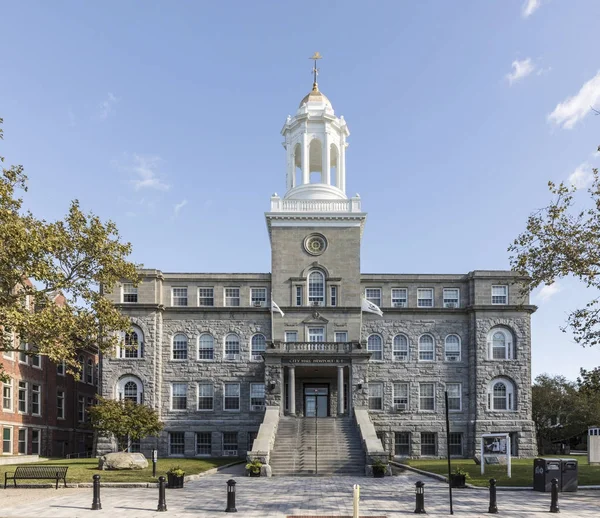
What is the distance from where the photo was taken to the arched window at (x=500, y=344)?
4869 centimetres

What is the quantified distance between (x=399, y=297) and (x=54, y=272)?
1144 inches

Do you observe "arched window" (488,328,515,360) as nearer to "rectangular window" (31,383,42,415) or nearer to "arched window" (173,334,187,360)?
"arched window" (173,334,187,360)

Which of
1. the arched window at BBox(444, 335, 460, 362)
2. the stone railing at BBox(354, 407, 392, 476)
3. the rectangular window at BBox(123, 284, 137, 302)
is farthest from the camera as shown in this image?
the arched window at BBox(444, 335, 460, 362)

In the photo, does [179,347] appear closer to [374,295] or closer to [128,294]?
[128,294]

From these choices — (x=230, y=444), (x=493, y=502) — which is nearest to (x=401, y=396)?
(x=230, y=444)

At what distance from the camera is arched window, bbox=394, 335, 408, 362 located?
49594 millimetres

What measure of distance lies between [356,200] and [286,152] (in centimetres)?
707

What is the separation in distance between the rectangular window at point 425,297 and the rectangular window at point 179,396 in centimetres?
1762

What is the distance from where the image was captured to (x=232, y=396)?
4912cm

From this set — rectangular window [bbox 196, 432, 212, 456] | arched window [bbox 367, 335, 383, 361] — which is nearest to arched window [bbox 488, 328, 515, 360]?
arched window [bbox 367, 335, 383, 361]

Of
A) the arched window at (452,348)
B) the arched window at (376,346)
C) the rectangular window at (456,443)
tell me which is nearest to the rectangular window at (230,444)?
the arched window at (376,346)

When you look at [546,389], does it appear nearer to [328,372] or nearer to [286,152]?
[328,372]

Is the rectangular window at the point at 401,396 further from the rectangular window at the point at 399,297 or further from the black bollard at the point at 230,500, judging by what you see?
the black bollard at the point at 230,500

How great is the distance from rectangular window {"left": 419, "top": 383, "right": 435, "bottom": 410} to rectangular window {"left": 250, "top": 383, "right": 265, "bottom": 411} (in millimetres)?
10975
